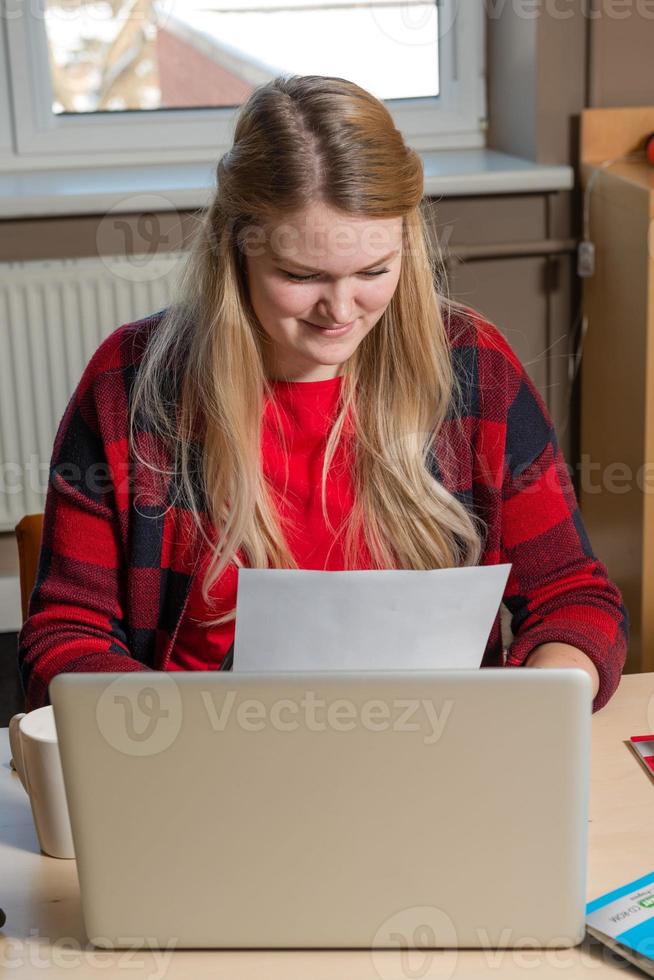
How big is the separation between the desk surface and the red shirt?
34cm

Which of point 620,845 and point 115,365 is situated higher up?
point 115,365

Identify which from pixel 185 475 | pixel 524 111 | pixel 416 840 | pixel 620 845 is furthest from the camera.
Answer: pixel 524 111

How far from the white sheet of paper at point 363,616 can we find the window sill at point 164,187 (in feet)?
5.36

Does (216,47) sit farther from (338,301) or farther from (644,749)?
(644,749)

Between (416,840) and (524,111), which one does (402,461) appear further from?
(524,111)

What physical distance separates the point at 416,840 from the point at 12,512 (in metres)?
2.07

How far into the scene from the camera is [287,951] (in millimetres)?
793

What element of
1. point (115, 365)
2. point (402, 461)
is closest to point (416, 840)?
point (402, 461)

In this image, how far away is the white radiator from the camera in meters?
2.52

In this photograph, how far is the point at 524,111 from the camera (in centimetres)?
254

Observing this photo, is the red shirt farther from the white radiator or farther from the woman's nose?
the white radiator

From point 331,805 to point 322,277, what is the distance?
597 millimetres

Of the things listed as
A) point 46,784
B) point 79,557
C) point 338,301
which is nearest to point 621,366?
point 338,301

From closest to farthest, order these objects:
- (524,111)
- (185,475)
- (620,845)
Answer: (620,845) → (185,475) → (524,111)
